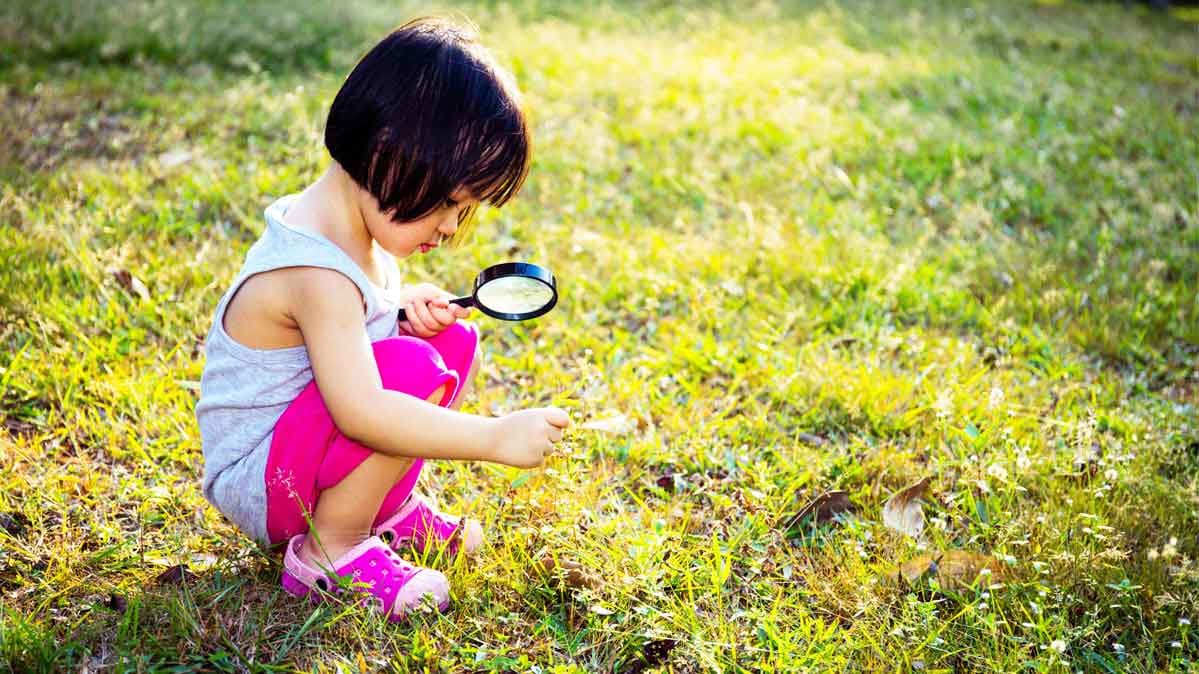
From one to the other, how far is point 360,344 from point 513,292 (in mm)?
505

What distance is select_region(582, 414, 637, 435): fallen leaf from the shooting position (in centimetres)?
305

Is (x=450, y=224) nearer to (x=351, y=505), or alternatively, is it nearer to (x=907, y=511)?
(x=351, y=505)

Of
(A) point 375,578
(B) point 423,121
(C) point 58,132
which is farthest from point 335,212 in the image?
(C) point 58,132

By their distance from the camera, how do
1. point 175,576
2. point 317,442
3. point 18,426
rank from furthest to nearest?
point 18,426
point 175,576
point 317,442

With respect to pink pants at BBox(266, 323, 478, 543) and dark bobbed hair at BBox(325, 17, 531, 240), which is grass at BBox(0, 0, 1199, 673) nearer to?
pink pants at BBox(266, 323, 478, 543)

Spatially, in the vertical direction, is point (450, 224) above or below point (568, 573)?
above

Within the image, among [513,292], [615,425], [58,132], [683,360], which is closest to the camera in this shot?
[513,292]

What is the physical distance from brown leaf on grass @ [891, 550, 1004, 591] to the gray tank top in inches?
61.2

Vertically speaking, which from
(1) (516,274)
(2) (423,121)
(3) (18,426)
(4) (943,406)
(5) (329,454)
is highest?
(2) (423,121)

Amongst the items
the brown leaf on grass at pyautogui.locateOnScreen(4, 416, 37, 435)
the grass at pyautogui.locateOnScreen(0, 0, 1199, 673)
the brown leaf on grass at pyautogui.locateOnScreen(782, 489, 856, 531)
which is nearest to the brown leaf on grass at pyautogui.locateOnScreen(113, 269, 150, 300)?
the grass at pyautogui.locateOnScreen(0, 0, 1199, 673)

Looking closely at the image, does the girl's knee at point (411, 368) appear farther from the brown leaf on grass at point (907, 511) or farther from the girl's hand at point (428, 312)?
the brown leaf on grass at point (907, 511)

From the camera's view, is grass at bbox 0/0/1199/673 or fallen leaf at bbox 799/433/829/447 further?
fallen leaf at bbox 799/433/829/447

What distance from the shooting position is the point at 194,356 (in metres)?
3.48

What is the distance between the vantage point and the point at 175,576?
2.49 meters
